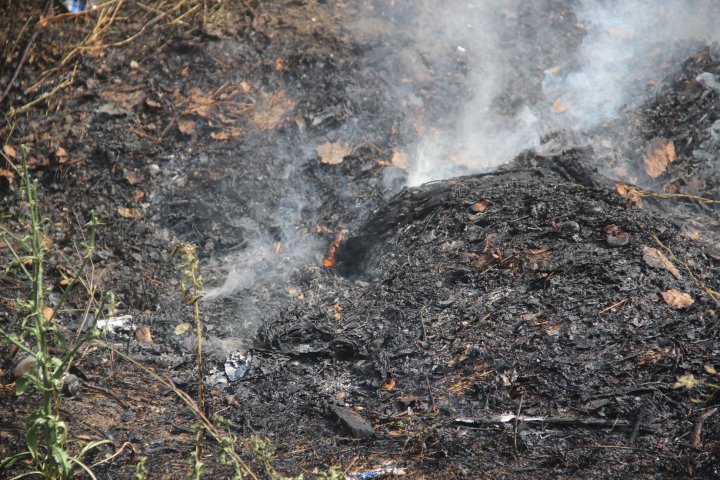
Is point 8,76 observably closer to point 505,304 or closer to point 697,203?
point 505,304

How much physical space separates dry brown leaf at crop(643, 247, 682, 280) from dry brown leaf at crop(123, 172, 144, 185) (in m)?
3.79

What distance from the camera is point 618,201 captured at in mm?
3867

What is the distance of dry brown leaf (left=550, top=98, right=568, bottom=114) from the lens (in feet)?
19.1

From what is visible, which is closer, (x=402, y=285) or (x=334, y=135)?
(x=402, y=285)

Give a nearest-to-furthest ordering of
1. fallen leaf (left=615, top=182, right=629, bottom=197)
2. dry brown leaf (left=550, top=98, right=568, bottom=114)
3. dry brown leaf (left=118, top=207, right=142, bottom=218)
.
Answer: fallen leaf (left=615, top=182, right=629, bottom=197)
dry brown leaf (left=118, top=207, right=142, bottom=218)
dry brown leaf (left=550, top=98, right=568, bottom=114)

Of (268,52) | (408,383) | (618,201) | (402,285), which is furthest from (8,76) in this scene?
(618,201)

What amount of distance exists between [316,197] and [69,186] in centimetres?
201

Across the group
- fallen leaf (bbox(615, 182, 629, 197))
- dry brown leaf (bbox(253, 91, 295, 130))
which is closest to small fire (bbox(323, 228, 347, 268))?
dry brown leaf (bbox(253, 91, 295, 130))

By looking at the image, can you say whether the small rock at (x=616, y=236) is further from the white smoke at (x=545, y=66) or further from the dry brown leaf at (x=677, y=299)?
the white smoke at (x=545, y=66)

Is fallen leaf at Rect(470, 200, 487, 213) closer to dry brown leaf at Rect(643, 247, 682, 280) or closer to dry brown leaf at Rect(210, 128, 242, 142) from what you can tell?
dry brown leaf at Rect(643, 247, 682, 280)

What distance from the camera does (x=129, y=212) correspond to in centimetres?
459

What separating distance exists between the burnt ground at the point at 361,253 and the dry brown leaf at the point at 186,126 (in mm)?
80

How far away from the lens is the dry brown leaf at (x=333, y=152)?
4992 millimetres

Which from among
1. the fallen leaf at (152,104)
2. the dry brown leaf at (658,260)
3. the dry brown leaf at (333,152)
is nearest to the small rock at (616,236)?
the dry brown leaf at (658,260)
